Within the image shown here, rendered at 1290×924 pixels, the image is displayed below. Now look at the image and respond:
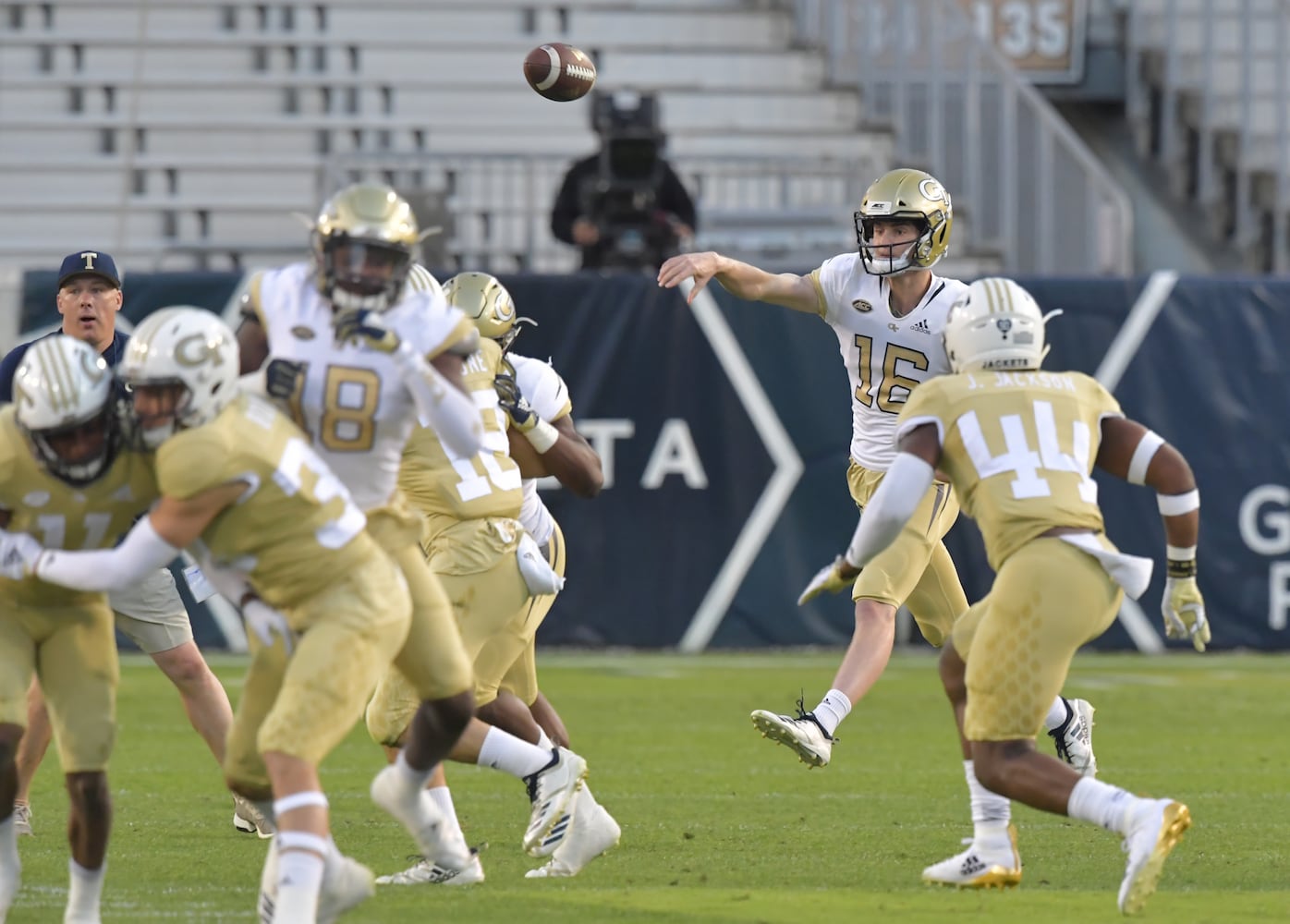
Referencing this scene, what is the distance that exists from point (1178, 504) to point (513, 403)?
1824 mm

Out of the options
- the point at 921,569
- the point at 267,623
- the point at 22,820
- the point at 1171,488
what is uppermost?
the point at 1171,488

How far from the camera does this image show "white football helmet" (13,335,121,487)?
451cm

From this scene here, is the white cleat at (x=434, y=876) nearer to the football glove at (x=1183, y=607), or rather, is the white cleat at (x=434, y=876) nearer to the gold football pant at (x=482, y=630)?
the gold football pant at (x=482, y=630)

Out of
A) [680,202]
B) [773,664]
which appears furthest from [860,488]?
[680,202]

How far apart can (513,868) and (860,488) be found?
1893 mm

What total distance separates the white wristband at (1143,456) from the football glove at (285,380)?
6.72 feet

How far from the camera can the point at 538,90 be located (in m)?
7.29

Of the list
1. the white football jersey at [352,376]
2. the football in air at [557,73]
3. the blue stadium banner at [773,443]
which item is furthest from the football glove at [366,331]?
the blue stadium banner at [773,443]

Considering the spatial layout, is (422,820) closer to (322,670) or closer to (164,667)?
(322,670)

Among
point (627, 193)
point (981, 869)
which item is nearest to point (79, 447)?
point (981, 869)

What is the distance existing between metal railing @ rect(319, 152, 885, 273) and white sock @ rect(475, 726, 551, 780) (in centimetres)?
728

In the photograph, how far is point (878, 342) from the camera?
21.9 ft

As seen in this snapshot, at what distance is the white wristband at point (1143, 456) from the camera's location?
514 cm

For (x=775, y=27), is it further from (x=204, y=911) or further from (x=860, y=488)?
A: (x=204, y=911)
